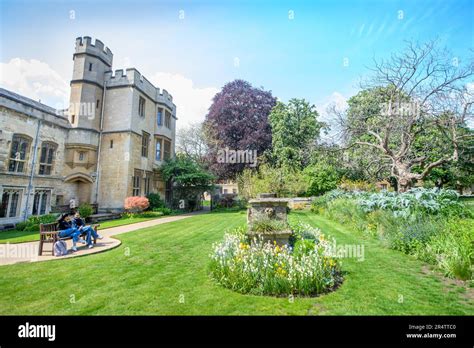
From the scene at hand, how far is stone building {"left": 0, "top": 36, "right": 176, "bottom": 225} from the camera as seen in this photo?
13773mm

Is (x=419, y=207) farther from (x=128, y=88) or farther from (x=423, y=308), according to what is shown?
(x=128, y=88)

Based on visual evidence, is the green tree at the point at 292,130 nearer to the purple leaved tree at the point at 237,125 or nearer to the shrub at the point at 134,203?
the purple leaved tree at the point at 237,125

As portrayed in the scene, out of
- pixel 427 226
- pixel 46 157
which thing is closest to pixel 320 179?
pixel 427 226

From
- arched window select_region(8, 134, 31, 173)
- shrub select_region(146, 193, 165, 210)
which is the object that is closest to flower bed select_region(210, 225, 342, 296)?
arched window select_region(8, 134, 31, 173)

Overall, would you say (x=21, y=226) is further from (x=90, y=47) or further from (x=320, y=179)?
(x=320, y=179)

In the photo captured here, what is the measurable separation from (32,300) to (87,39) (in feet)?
69.5

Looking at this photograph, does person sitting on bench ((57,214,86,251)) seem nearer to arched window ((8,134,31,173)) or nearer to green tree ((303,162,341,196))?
arched window ((8,134,31,173))

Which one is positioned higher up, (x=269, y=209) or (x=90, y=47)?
(x=90, y=47)

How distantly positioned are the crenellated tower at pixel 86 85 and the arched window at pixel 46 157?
2.45 metres

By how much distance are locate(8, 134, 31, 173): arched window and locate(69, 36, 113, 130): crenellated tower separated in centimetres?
387

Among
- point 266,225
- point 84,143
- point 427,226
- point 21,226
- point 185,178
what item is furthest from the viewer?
point 185,178

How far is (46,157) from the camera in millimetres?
15953

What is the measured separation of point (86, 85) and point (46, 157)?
6.54m

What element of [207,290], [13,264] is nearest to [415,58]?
[207,290]
